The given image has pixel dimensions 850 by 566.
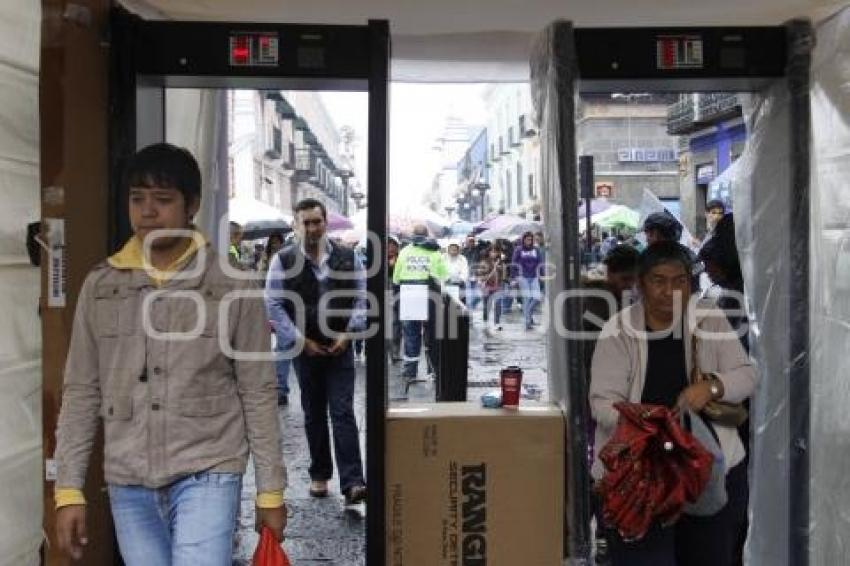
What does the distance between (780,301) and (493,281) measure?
16.1 m

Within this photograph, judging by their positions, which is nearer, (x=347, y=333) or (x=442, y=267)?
(x=347, y=333)

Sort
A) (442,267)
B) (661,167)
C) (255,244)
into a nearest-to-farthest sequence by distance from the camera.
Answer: (442,267) < (255,244) < (661,167)

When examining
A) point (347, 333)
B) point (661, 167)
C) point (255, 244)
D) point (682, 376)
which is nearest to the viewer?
point (682, 376)

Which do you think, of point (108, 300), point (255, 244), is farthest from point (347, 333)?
point (255, 244)

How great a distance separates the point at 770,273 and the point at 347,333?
2465mm

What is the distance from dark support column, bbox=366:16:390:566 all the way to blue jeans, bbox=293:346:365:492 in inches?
73.3

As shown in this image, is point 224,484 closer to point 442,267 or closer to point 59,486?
point 59,486

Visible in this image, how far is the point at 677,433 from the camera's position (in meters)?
2.75

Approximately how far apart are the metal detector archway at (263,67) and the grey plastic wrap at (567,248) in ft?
2.18

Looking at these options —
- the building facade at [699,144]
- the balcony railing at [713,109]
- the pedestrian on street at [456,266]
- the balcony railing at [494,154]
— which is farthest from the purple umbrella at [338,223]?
the balcony railing at [494,154]

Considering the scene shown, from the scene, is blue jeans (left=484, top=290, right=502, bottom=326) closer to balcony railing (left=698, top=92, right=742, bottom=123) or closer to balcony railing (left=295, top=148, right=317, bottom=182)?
balcony railing (left=698, top=92, right=742, bottom=123)

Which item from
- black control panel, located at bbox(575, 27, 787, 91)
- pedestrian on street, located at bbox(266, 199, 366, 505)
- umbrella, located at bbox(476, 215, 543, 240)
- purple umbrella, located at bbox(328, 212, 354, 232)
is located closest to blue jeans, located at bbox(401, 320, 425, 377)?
pedestrian on street, located at bbox(266, 199, 366, 505)

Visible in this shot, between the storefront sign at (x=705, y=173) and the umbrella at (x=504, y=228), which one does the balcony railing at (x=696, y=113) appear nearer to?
the storefront sign at (x=705, y=173)

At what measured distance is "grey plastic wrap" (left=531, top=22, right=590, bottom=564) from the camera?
3.34m
